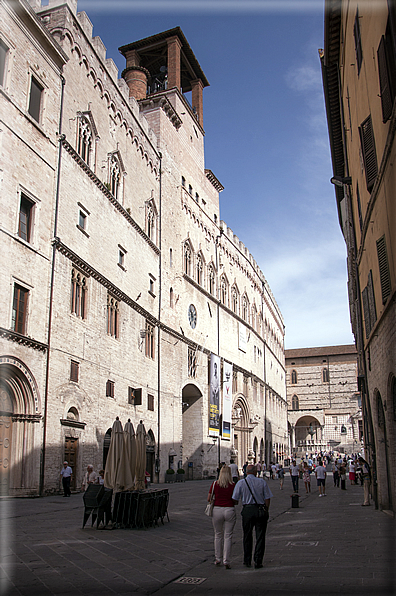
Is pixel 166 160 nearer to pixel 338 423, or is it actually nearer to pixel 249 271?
pixel 249 271

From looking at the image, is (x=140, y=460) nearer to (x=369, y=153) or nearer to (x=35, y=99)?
(x=369, y=153)

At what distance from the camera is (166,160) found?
33.2 meters

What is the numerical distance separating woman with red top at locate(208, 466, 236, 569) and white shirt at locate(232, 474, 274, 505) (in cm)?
10

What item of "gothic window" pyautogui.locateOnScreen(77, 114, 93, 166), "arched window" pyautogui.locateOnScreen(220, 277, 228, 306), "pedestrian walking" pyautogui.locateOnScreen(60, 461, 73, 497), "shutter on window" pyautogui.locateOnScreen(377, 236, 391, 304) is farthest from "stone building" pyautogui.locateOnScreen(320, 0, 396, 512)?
"arched window" pyautogui.locateOnScreen(220, 277, 228, 306)

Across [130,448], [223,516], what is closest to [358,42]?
[130,448]

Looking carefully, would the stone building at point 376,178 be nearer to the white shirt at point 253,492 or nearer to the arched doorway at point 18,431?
the white shirt at point 253,492

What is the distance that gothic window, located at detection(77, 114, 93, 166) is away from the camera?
21578 mm

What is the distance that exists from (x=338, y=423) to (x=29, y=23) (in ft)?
210

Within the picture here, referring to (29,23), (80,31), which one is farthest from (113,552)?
(80,31)

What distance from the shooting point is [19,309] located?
16.2 meters

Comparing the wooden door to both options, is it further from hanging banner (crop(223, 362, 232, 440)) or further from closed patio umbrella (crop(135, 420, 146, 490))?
hanging banner (crop(223, 362, 232, 440))

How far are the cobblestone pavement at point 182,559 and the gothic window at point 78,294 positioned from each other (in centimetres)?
865

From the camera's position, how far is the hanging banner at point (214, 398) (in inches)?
1368

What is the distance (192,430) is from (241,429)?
10910 mm
